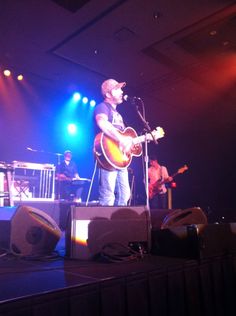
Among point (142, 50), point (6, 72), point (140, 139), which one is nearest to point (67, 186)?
point (6, 72)

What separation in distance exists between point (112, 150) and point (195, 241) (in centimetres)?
188

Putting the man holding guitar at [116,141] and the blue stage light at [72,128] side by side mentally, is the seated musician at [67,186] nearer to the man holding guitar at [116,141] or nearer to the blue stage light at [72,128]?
the blue stage light at [72,128]

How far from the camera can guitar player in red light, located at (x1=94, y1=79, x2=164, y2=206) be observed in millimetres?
3516

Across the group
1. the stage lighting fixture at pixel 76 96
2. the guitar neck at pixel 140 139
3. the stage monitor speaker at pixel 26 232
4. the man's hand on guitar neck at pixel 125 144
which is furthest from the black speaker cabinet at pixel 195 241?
the stage lighting fixture at pixel 76 96

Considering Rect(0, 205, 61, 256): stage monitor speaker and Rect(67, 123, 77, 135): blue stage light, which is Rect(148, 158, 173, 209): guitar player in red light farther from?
Rect(0, 205, 61, 256): stage monitor speaker

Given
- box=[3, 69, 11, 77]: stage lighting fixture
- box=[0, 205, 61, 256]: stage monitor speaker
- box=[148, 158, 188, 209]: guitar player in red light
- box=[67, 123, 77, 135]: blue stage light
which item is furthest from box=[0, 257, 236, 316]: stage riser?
box=[67, 123, 77, 135]: blue stage light

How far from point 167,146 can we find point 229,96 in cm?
246

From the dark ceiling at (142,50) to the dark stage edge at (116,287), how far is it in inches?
160

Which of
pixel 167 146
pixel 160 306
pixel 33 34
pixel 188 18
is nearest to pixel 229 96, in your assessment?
pixel 167 146

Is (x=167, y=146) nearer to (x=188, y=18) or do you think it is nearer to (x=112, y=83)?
(x=188, y=18)

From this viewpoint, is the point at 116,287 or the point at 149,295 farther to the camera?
the point at 149,295

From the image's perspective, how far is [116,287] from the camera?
1455 millimetres

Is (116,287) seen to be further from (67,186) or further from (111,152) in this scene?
(67,186)

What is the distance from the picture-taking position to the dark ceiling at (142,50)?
503cm
